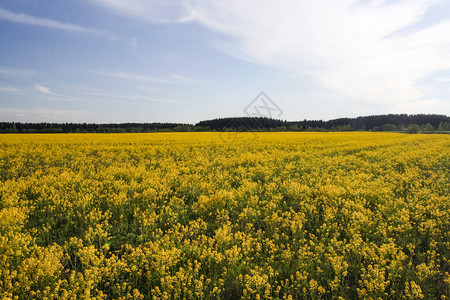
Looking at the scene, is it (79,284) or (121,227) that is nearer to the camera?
(79,284)

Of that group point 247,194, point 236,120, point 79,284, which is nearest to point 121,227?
point 79,284

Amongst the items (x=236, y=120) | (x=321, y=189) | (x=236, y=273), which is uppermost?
(x=236, y=120)

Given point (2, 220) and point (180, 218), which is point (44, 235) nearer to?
point (2, 220)

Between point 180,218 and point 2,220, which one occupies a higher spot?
point 2,220

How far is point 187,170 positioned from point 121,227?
530 centimetres

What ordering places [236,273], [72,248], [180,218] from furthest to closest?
[180,218]
[72,248]
[236,273]

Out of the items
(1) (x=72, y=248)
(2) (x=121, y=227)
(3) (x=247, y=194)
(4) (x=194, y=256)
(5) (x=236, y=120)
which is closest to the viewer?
(4) (x=194, y=256)

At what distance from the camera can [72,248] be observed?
173 inches

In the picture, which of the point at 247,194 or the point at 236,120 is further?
the point at 236,120

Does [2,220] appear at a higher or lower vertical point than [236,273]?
higher

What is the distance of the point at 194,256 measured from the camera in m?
4.04

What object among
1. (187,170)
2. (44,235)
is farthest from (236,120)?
(44,235)

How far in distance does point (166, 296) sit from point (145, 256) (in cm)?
98

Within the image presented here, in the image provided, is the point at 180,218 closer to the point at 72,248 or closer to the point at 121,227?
the point at 121,227
